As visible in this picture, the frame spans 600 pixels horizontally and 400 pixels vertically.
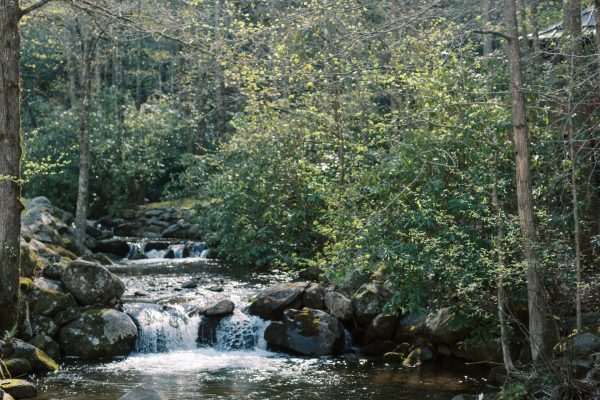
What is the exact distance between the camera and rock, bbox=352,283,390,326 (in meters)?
13.4

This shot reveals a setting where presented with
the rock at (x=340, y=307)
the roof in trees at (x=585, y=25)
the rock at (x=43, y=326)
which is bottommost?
the rock at (x=43, y=326)

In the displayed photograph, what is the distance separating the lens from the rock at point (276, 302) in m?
13.9

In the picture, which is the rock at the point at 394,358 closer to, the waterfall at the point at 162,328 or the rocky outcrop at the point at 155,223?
the waterfall at the point at 162,328

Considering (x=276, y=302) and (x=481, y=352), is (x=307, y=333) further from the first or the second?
(x=481, y=352)

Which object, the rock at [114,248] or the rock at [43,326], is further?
the rock at [114,248]

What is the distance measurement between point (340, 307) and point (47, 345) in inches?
197

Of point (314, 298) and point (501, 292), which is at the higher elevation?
point (501, 292)

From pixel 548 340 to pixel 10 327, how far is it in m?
7.79

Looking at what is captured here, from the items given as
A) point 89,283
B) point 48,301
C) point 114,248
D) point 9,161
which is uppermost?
point 9,161

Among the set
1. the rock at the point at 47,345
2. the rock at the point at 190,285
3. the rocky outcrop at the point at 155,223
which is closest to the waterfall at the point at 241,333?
the rock at the point at 190,285

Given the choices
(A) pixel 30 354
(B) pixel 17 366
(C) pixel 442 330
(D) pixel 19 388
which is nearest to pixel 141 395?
(D) pixel 19 388

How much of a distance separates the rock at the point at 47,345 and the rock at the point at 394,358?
539 cm

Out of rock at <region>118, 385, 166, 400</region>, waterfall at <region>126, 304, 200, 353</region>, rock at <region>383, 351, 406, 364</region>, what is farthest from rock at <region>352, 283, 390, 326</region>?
rock at <region>118, 385, 166, 400</region>

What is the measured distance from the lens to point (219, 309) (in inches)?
553
